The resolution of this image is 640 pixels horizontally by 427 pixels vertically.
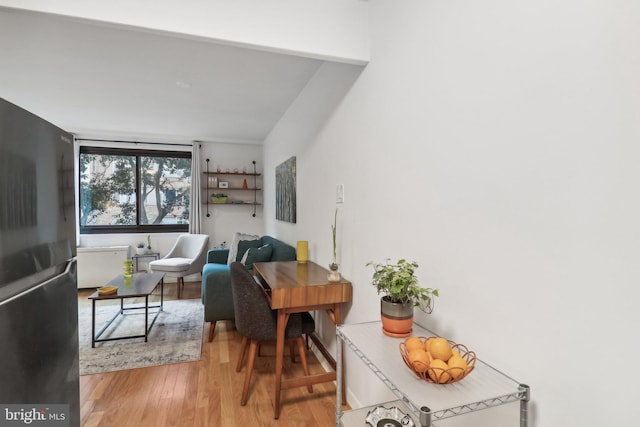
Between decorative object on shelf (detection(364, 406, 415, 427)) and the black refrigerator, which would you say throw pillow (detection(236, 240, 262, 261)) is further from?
decorative object on shelf (detection(364, 406, 415, 427))

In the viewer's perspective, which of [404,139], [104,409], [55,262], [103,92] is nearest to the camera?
[55,262]

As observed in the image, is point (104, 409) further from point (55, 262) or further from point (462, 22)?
point (462, 22)

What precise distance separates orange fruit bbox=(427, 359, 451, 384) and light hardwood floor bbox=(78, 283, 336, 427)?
130 centimetres

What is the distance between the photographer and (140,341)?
2.96 metres

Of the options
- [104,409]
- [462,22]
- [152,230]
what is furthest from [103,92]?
[462,22]

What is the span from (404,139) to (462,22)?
50 cm

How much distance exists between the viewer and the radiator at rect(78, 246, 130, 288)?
4641 millimetres

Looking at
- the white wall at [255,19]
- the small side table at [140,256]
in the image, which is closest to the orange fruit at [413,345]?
the white wall at [255,19]

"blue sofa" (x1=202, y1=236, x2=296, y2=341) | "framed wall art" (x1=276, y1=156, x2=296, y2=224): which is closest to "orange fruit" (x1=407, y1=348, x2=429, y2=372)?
"blue sofa" (x1=202, y1=236, x2=296, y2=341)

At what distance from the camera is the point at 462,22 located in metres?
1.13

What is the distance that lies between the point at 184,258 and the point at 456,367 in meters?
4.64

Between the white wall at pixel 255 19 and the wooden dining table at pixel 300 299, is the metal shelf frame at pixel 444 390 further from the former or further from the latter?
the white wall at pixel 255 19

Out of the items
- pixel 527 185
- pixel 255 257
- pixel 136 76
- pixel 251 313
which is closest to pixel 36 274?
pixel 251 313

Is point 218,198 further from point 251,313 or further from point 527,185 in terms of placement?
point 527,185
